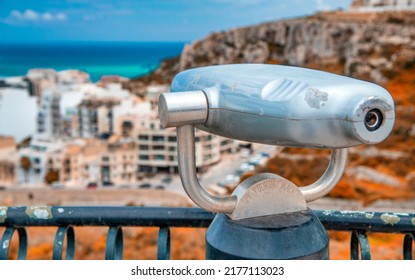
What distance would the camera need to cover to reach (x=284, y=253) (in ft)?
4.10

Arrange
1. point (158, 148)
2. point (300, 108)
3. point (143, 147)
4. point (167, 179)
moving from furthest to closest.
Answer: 1. point (143, 147)
2. point (158, 148)
3. point (167, 179)
4. point (300, 108)

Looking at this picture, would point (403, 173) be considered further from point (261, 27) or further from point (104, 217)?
point (261, 27)

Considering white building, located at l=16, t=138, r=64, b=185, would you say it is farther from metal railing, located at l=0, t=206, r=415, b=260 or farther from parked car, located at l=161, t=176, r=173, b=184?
metal railing, located at l=0, t=206, r=415, b=260

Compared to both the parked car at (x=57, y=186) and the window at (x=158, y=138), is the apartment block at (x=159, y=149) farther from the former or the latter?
the parked car at (x=57, y=186)

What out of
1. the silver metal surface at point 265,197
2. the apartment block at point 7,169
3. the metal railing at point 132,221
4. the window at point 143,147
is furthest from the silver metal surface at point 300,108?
the apartment block at point 7,169

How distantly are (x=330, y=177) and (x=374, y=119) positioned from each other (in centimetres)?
33

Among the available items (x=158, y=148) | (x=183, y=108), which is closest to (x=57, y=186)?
(x=158, y=148)

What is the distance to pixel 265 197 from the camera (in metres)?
1.33

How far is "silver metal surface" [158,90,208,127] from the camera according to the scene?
117cm

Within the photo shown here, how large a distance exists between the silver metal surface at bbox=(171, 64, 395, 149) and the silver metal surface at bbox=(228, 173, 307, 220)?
0.16 meters

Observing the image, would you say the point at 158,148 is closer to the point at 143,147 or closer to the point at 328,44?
the point at 143,147

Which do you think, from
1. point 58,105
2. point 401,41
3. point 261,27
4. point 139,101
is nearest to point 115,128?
point 139,101

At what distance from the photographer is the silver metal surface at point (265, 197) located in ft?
4.31
